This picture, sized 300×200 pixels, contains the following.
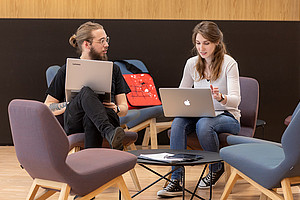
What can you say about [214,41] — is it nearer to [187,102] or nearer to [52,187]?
[187,102]

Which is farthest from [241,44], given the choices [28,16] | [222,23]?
[28,16]

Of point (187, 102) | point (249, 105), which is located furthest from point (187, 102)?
point (249, 105)

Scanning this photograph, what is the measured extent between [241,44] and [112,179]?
128 inches

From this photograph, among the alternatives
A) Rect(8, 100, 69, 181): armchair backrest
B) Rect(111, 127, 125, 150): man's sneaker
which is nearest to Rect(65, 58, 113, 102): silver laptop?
A: Rect(111, 127, 125, 150): man's sneaker

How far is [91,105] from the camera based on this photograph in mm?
2982

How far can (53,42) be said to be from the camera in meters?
5.25

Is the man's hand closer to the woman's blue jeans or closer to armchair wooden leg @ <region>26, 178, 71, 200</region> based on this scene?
the woman's blue jeans

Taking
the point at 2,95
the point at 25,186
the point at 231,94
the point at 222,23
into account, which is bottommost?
the point at 25,186

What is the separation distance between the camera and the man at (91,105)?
2926mm

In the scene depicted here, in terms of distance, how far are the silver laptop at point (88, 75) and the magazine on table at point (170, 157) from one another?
0.66 m

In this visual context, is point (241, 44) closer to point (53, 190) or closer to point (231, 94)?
point (231, 94)

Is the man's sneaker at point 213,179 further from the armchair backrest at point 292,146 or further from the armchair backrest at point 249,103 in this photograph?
the armchair backrest at point 292,146

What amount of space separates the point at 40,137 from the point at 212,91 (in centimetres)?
148

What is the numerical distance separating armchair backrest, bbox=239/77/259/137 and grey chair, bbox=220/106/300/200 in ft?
A: 3.24
